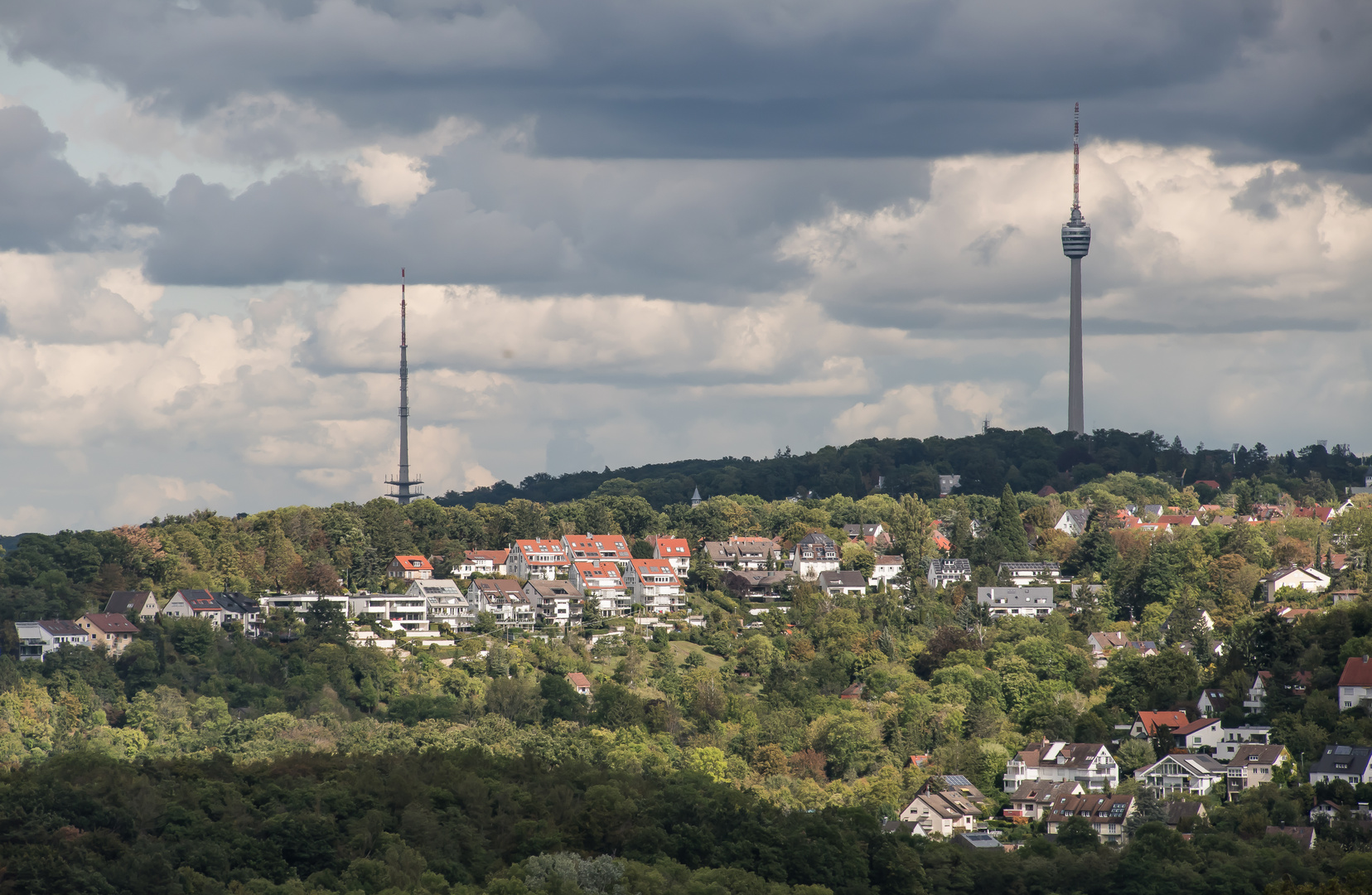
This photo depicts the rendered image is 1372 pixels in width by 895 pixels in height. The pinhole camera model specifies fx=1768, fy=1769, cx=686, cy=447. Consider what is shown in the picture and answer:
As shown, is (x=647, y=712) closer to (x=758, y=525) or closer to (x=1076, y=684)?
(x=1076, y=684)

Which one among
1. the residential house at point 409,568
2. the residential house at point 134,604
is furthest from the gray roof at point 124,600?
the residential house at point 409,568

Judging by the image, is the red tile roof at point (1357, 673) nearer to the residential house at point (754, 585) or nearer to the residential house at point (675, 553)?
the residential house at point (754, 585)

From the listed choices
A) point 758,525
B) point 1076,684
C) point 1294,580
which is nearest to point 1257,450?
point 758,525

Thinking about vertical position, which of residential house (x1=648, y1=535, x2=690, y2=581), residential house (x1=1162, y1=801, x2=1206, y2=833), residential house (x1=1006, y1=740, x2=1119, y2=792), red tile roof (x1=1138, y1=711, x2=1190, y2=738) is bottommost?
residential house (x1=1162, y1=801, x2=1206, y2=833)

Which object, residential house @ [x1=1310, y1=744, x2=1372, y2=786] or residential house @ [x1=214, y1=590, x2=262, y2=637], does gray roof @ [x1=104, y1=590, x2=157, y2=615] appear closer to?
residential house @ [x1=214, y1=590, x2=262, y2=637]

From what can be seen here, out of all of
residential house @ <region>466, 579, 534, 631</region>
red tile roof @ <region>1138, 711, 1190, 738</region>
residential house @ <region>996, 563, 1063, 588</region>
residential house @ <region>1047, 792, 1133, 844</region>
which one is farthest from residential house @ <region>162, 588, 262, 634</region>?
red tile roof @ <region>1138, 711, 1190, 738</region>

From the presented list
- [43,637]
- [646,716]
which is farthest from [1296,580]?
[43,637]
